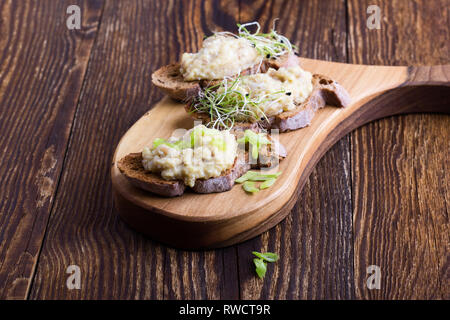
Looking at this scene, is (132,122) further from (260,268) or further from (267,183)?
(260,268)

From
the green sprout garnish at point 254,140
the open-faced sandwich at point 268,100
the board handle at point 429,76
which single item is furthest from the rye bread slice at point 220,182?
the board handle at point 429,76

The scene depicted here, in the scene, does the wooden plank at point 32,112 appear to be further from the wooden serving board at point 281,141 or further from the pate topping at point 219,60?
the pate topping at point 219,60

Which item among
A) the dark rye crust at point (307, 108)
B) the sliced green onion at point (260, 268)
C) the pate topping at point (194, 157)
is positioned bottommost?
the sliced green onion at point (260, 268)

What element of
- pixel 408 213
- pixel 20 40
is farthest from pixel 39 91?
pixel 408 213

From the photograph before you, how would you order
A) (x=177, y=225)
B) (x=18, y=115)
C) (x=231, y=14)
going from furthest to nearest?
(x=231, y=14)
(x=18, y=115)
(x=177, y=225)

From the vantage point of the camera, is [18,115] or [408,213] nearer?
[408,213]

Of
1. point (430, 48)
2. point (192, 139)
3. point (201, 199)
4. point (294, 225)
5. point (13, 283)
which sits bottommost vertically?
point (13, 283)

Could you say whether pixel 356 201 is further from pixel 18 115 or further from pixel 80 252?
pixel 18 115
